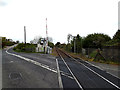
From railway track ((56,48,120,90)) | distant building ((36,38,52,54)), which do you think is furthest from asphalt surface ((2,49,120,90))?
distant building ((36,38,52,54))

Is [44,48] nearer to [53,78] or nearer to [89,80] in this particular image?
[53,78]

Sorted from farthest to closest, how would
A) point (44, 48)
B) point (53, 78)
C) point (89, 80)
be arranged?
point (44, 48), point (53, 78), point (89, 80)

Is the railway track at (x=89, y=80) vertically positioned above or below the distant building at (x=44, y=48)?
below

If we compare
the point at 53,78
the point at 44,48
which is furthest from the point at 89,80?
the point at 44,48

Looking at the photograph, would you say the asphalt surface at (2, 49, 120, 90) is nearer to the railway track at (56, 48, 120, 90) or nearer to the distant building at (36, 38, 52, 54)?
the railway track at (56, 48, 120, 90)

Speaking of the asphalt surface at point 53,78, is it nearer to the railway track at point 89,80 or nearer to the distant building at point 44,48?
the railway track at point 89,80

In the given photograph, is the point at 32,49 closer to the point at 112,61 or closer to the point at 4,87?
the point at 112,61

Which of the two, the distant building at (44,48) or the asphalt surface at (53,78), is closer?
the asphalt surface at (53,78)

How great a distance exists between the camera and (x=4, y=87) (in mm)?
6125

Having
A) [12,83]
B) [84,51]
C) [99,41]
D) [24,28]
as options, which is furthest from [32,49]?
[12,83]

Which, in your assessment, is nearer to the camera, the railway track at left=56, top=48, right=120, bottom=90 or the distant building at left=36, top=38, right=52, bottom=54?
the railway track at left=56, top=48, right=120, bottom=90

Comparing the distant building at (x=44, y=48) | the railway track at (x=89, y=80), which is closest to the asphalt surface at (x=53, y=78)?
the railway track at (x=89, y=80)

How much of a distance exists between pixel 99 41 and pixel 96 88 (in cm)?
2977

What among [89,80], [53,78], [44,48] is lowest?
[89,80]
